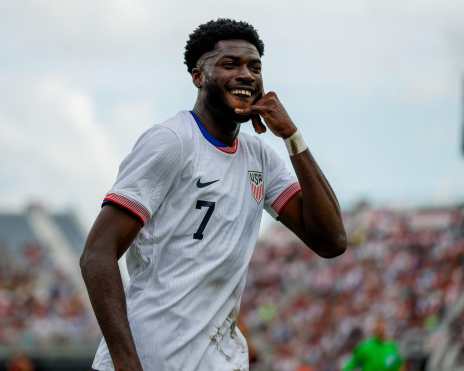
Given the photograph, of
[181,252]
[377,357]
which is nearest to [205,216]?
[181,252]

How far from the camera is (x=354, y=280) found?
26.2m

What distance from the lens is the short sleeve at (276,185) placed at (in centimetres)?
Result: 449

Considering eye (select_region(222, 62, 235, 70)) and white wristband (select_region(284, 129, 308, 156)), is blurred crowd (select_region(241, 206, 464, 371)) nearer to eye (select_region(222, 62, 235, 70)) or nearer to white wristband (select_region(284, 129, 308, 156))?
white wristband (select_region(284, 129, 308, 156))

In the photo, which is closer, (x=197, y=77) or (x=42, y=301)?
(x=197, y=77)

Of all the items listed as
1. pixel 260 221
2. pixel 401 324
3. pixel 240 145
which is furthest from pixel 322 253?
pixel 401 324

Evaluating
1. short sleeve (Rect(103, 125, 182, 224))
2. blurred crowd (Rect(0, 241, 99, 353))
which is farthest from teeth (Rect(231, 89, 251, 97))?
blurred crowd (Rect(0, 241, 99, 353))

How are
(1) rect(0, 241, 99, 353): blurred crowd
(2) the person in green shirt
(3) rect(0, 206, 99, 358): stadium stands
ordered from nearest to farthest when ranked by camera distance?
1. (2) the person in green shirt
2. (1) rect(0, 241, 99, 353): blurred crowd
3. (3) rect(0, 206, 99, 358): stadium stands

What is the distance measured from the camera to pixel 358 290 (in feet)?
83.7

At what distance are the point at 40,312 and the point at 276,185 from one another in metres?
24.2

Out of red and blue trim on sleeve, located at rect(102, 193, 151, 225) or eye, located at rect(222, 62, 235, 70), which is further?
eye, located at rect(222, 62, 235, 70)

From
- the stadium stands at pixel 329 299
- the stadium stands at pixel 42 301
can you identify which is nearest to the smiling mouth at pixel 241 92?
the stadium stands at pixel 329 299

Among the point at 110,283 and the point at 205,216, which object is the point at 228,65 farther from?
the point at 110,283

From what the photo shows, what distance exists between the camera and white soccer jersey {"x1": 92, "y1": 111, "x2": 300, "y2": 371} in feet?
12.6

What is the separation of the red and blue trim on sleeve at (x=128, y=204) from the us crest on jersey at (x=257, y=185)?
0.63m
